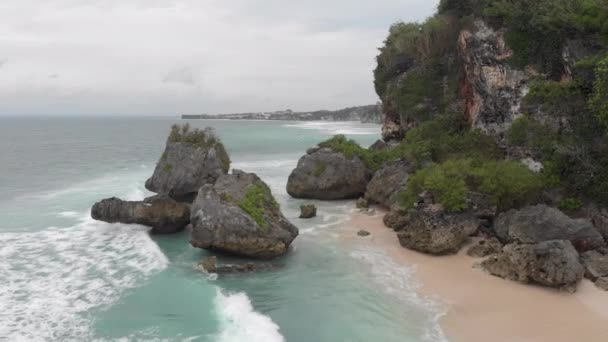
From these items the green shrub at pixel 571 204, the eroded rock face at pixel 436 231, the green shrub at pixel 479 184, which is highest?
the green shrub at pixel 479 184

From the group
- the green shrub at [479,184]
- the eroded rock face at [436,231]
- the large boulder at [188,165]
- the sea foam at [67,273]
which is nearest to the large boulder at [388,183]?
the green shrub at [479,184]

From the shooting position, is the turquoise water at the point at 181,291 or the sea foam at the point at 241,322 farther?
the turquoise water at the point at 181,291

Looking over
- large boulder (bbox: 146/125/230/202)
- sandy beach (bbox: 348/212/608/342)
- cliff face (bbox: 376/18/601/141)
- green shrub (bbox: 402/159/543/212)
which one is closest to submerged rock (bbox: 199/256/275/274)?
sandy beach (bbox: 348/212/608/342)

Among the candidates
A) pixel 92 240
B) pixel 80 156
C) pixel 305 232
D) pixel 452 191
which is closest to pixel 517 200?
pixel 452 191

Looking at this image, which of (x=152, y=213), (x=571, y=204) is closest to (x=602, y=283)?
(x=571, y=204)

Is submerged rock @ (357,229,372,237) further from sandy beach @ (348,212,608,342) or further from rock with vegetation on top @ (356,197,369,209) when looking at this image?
rock with vegetation on top @ (356,197,369,209)

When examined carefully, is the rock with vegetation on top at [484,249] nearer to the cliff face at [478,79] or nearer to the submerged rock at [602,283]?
the submerged rock at [602,283]
